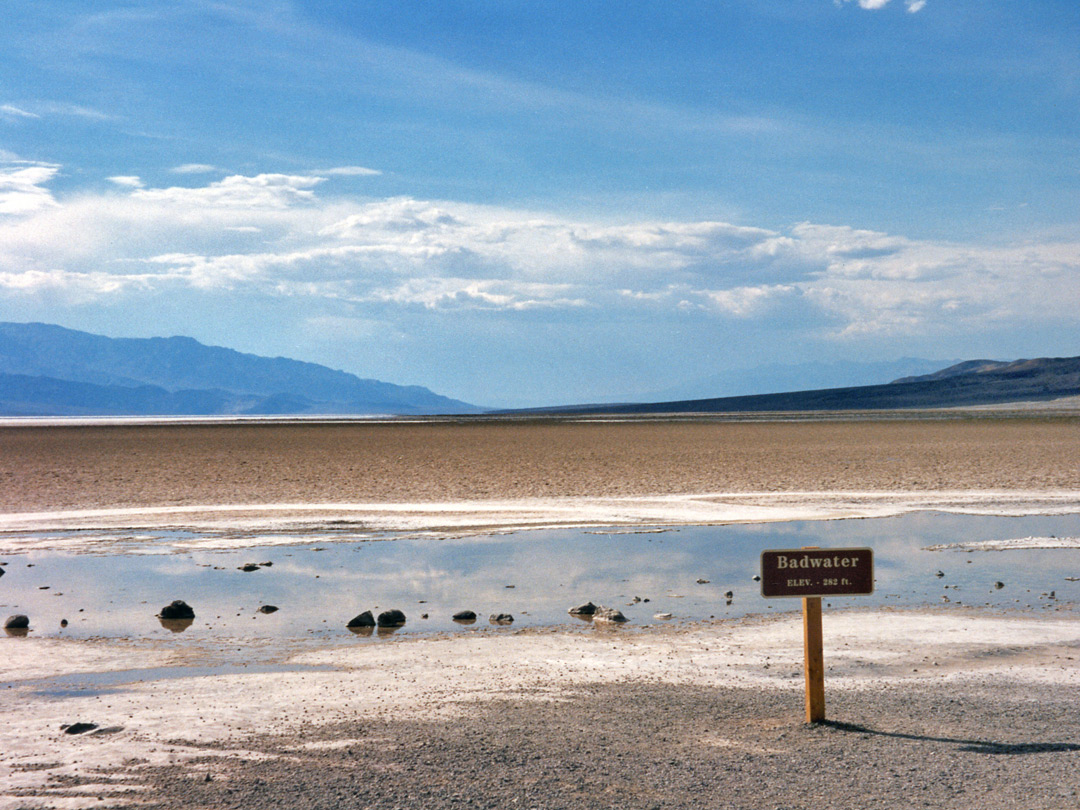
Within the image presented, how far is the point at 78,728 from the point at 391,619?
416 centimetres

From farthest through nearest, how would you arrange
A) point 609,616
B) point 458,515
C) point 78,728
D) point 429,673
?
1. point 458,515
2. point 609,616
3. point 429,673
4. point 78,728

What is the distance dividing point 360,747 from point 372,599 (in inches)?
220

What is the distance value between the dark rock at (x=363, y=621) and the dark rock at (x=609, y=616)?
7.96 feet

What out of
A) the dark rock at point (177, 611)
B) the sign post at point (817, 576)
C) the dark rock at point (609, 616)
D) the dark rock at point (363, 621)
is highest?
the sign post at point (817, 576)

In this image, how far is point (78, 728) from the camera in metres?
6.86

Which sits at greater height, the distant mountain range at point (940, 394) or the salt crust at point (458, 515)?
the distant mountain range at point (940, 394)

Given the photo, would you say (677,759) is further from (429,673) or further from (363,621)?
(363,621)

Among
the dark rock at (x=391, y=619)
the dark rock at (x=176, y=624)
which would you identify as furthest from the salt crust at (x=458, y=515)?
the dark rock at (x=391, y=619)

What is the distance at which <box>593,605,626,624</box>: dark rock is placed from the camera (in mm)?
10617

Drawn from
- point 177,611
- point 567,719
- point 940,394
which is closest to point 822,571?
point 567,719

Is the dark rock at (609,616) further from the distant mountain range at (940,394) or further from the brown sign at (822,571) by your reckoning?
the distant mountain range at (940,394)

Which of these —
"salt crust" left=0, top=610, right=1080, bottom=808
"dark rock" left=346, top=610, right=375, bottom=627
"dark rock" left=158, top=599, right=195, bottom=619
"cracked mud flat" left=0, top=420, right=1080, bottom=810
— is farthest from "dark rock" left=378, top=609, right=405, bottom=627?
"dark rock" left=158, top=599, right=195, bottom=619

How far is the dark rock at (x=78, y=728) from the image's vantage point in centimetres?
682

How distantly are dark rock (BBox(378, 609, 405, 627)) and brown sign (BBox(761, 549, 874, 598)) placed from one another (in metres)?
5.05
